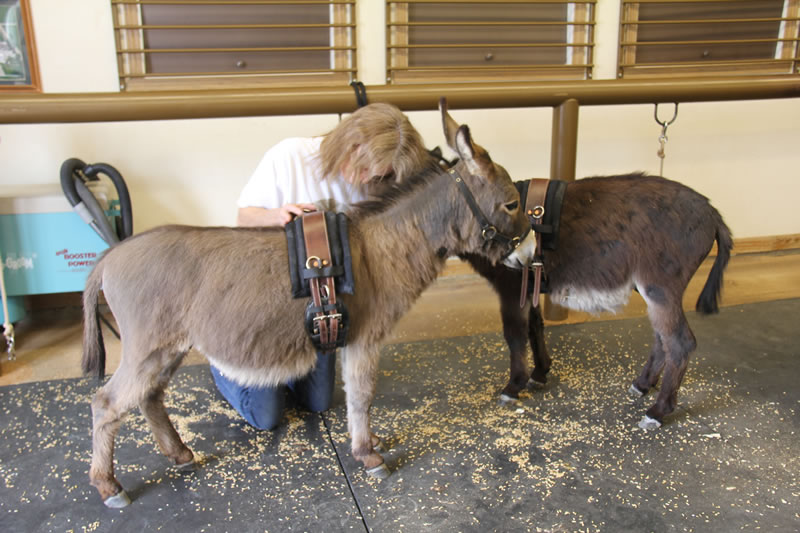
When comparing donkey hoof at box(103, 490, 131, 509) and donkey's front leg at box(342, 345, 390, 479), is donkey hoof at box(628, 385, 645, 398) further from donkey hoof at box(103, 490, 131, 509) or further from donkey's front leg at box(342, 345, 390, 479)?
donkey hoof at box(103, 490, 131, 509)

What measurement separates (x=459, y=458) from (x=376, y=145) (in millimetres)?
1358

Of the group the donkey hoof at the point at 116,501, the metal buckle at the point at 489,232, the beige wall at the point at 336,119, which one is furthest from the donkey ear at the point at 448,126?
the beige wall at the point at 336,119

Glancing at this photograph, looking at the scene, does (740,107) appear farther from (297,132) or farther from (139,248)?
(139,248)

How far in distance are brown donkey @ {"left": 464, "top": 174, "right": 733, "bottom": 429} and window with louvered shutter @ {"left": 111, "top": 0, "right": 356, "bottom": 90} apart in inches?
88.2

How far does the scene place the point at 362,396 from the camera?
224cm

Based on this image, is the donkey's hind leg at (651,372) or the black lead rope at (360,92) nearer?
the donkey's hind leg at (651,372)

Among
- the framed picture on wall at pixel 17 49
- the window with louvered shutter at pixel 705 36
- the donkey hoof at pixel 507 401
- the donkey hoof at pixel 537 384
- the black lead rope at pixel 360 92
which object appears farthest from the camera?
the window with louvered shutter at pixel 705 36

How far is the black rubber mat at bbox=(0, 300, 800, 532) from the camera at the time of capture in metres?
2.09

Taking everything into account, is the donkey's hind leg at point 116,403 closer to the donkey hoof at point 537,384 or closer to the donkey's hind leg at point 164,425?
the donkey's hind leg at point 164,425

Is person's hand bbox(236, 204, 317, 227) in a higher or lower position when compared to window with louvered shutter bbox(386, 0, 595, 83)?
lower

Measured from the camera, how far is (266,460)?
2457mm

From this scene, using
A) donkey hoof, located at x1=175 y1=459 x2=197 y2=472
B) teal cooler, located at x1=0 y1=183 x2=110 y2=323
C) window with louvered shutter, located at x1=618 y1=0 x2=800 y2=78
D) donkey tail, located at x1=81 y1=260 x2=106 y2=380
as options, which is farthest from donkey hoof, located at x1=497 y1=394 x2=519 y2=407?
window with louvered shutter, located at x1=618 y1=0 x2=800 y2=78

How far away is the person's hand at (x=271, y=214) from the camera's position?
2.36 m

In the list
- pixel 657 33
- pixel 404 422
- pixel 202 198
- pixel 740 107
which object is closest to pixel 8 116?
pixel 202 198
